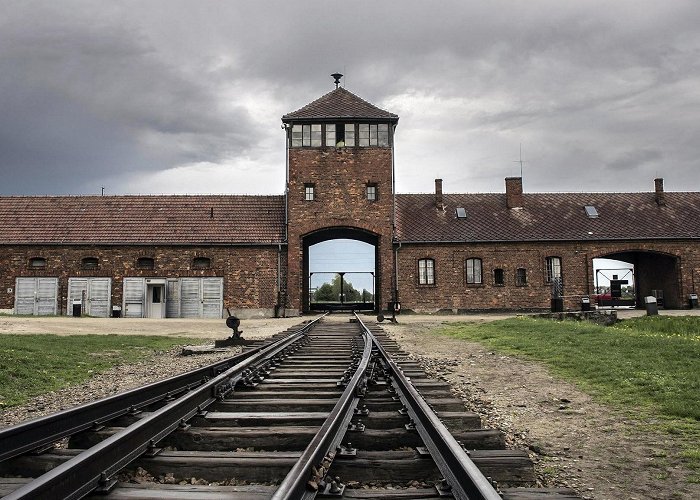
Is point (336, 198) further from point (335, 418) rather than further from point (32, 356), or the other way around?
point (335, 418)

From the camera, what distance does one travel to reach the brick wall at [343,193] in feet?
93.9

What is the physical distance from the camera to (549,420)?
5.25 metres

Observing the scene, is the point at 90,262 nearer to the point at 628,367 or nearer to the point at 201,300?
the point at 201,300

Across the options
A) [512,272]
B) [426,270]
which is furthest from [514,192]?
[426,270]

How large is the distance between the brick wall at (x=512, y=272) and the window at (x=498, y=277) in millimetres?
181

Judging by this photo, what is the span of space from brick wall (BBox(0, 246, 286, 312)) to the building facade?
50mm

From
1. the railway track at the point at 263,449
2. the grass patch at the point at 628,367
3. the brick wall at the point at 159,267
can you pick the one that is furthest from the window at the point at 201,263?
the railway track at the point at 263,449

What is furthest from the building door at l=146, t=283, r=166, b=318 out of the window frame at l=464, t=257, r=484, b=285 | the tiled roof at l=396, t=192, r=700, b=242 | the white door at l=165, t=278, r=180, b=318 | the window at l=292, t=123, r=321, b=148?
the window frame at l=464, t=257, r=484, b=285

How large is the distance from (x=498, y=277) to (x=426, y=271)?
3840 mm

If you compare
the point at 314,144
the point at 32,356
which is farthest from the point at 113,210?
the point at 32,356

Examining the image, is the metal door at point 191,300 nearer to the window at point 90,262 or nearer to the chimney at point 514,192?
the window at point 90,262

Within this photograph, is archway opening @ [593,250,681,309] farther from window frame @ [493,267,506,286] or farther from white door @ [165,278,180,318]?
white door @ [165,278,180,318]

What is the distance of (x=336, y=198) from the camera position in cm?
2870

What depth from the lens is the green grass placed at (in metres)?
7.18
